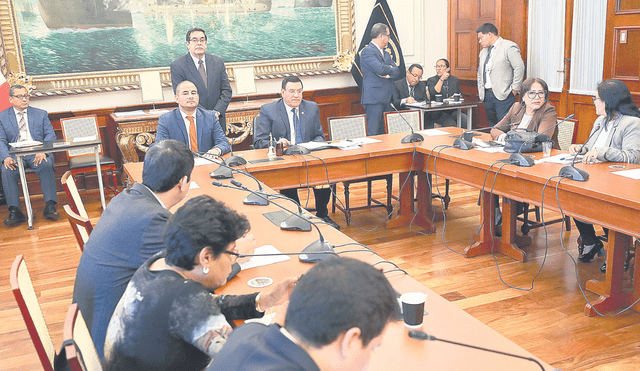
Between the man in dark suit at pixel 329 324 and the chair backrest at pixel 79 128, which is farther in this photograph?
the chair backrest at pixel 79 128

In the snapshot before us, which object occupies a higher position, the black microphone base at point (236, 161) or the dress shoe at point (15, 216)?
the black microphone base at point (236, 161)

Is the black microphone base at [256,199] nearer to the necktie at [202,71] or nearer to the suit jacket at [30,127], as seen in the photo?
the necktie at [202,71]

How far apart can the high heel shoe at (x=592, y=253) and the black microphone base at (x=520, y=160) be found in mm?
780

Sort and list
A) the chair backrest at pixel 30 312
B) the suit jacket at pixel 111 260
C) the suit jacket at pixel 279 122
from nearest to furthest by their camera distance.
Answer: the chair backrest at pixel 30 312
the suit jacket at pixel 111 260
the suit jacket at pixel 279 122

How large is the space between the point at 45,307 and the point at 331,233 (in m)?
1.98

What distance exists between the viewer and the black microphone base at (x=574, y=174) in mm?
2959

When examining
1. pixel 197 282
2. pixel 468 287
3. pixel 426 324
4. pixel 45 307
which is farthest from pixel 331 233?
pixel 45 307

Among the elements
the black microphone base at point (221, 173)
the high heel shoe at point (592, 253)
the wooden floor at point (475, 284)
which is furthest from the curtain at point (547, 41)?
the black microphone base at point (221, 173)

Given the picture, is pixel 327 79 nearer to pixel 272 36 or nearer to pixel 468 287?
pixel 272 36

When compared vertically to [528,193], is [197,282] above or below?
above

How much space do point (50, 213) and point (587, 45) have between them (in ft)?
18.4

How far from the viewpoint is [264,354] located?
973mm

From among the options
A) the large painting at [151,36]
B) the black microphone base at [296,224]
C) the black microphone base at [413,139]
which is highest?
the large painting at [151,36]

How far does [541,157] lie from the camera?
11.8ft
